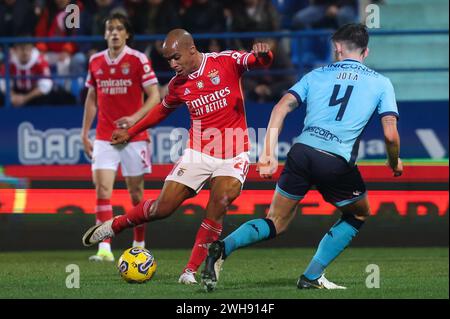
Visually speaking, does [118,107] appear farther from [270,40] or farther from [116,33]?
[270,40]

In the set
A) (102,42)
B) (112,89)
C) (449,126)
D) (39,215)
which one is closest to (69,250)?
(39,215)

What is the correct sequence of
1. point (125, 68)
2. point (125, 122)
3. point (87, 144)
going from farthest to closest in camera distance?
point (87, 144) < point (125, 68) < point (125, 122)

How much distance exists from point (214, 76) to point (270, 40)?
22.1ft

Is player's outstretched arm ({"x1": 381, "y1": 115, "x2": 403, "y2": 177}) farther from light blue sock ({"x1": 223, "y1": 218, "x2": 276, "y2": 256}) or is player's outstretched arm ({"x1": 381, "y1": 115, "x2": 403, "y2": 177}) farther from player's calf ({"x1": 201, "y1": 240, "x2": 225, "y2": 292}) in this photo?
player's calf ({"x1": 201, "y1": 240, "x2": 225, "y2": 292})

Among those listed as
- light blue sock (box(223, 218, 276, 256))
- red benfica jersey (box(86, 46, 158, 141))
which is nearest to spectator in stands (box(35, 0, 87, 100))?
red benfica jersey (box(86, 46, 158, 141))

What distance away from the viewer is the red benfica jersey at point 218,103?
964 cm

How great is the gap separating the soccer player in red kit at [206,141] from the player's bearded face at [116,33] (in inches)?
104

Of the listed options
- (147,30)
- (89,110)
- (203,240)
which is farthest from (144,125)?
(147,30)

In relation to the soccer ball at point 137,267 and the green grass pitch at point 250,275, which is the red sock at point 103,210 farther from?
→ the soccer ball at point 137,267

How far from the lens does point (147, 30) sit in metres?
17.2

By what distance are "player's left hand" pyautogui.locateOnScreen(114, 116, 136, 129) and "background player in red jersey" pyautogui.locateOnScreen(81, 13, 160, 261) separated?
7.6 inches

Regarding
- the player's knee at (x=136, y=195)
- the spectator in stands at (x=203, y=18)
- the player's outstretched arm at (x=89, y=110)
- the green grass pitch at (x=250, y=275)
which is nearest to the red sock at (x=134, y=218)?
the green grass pitch at (x=250, y=275)
